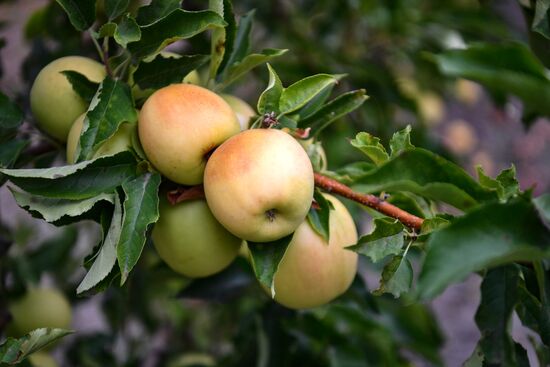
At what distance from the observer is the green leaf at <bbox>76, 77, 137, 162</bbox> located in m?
0.65

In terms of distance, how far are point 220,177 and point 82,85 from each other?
0.71ft

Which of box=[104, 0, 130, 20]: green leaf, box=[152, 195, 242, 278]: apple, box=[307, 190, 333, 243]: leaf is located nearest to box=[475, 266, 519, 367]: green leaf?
box=[307, 190, 333, 243]: leaf

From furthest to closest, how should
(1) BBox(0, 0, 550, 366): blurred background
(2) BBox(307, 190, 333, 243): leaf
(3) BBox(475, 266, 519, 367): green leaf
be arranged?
(1) BBox(0, 0, 550, 366): blurred background < (2) BBox(307, 190, 333, 243): leaf < (3) BBox(475, 266, 519, 367): green leaf

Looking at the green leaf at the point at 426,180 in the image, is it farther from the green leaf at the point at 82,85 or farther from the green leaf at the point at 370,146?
the green leaf at the point at 82,85

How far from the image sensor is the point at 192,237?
704mm

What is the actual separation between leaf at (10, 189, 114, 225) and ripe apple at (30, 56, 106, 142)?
135 millimetres

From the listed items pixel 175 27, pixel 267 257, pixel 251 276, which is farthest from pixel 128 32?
pixel 251 276

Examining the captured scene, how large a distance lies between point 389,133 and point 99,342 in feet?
2.49

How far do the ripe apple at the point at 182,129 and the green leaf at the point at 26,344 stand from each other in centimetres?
20

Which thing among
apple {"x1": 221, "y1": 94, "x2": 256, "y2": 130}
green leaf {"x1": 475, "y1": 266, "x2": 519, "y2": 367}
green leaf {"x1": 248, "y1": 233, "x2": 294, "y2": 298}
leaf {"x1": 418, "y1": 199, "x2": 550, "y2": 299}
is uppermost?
leaf {"x1": 418, "y1": 199, "x2": 550, "y2": 299}

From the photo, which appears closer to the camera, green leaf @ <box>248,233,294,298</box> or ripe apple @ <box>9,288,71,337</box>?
green leaf @ <box>248,233,294,298</box>

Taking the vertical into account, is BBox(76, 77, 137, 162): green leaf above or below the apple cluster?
above

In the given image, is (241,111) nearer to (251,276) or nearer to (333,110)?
(333,110)

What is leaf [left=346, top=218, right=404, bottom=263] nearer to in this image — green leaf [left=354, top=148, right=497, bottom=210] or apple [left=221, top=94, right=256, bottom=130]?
green leaf [left=354, top=148, right=497, bottom=210]
